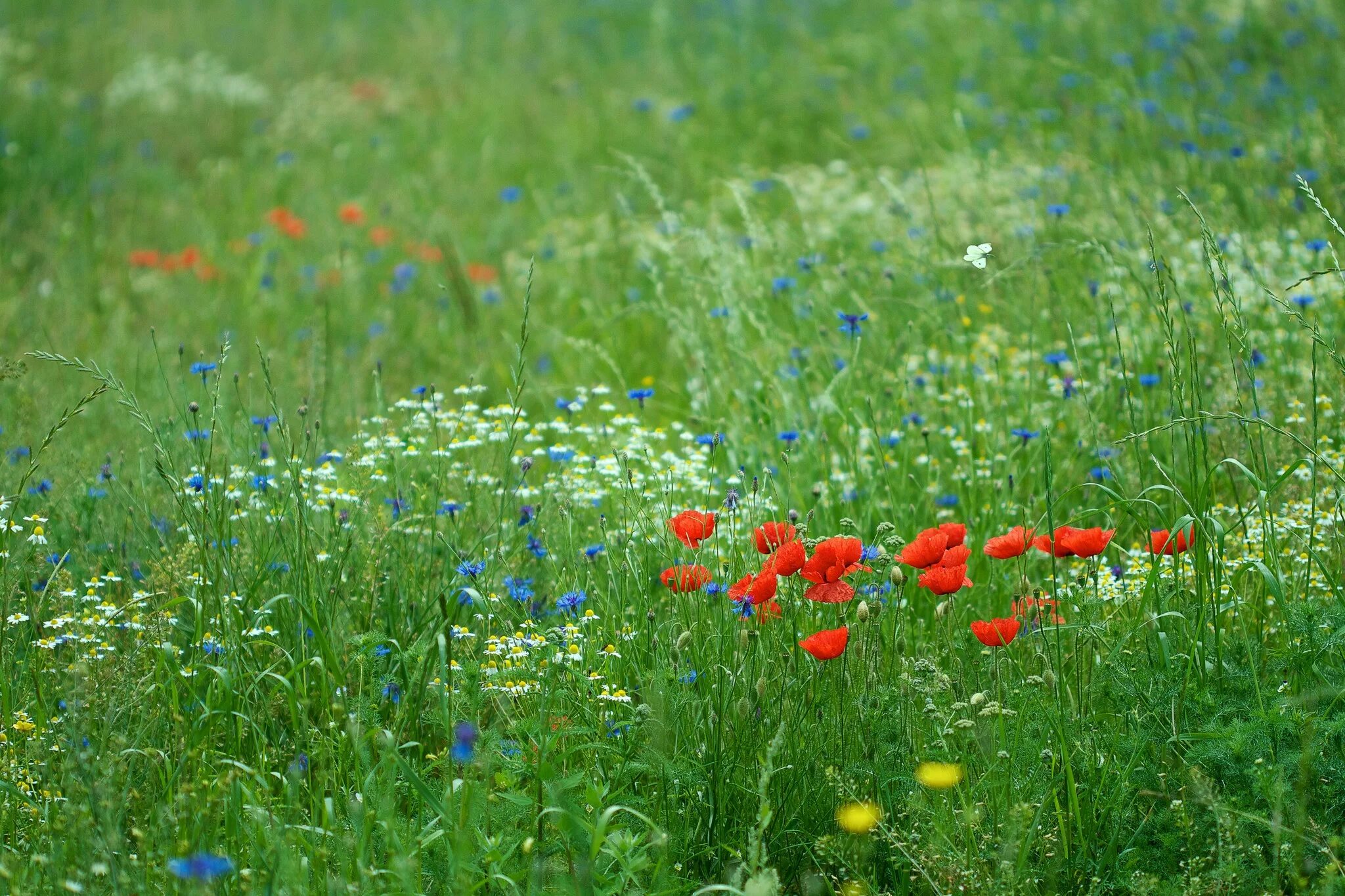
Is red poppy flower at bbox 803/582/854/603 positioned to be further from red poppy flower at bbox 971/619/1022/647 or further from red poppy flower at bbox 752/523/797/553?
red poppy flower at bbox 971/619/1022/647

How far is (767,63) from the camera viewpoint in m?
8.37

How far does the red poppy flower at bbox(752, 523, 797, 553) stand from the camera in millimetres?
2033

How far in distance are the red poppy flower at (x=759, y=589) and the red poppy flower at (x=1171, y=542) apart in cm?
70

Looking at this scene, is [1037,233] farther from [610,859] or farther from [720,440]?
[610,859]

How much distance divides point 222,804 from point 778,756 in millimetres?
935

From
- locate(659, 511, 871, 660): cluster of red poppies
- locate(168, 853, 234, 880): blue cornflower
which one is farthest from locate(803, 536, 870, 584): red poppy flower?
locate(168, 853, 234, 880): blue cornflower

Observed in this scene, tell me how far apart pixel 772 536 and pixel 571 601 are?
41 cm

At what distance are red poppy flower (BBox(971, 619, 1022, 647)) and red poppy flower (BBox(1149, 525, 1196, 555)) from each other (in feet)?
1.05

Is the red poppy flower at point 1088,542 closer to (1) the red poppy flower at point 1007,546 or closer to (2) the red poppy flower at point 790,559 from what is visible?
(1) the red poppy flower at point 1007,546

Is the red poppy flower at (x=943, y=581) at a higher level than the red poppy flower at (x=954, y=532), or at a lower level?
lower

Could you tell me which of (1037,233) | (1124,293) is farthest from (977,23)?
(1124,293)

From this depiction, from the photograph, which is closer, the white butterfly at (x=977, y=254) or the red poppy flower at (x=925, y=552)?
the red poppy flower at (x=925, y=552)

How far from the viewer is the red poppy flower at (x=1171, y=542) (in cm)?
208

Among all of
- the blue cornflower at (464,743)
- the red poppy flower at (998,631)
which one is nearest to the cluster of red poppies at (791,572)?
the red poppy flower at (998,631)
